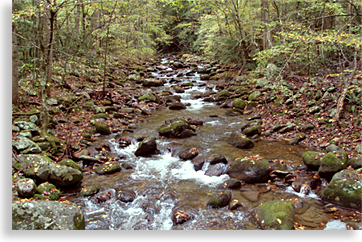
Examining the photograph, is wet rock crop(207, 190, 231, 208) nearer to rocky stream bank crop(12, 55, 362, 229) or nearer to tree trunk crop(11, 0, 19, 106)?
rocky stream bank crop(12, 55, 362, 229)

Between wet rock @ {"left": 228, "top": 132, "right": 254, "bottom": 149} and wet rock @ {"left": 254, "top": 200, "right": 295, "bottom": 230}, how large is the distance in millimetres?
3634

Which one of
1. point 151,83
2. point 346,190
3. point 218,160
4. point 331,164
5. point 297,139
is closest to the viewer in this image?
point 346,190

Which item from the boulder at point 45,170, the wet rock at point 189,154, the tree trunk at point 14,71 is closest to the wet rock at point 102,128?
the tree trunk at point 14,71

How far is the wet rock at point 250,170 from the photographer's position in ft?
20.3

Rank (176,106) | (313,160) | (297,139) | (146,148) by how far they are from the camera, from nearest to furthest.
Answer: (313,160) → (146,148) → (297,139) → (176,106)

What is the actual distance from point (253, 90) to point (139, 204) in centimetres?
1110

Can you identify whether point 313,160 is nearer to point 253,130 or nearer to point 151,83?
point 253,130

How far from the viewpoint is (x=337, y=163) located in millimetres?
5867

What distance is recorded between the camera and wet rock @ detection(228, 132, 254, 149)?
27.5ft

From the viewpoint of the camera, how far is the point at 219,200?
5254mm

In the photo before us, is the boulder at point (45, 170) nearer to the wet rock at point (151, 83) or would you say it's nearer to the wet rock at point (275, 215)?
the wet rock at point (275, 215)

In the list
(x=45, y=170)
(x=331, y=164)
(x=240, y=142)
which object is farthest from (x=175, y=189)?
(x=331, y=164)

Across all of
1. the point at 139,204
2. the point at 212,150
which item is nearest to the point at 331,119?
the point at 212,150

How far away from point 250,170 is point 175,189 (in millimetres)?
2088
